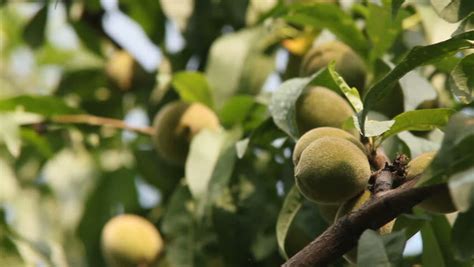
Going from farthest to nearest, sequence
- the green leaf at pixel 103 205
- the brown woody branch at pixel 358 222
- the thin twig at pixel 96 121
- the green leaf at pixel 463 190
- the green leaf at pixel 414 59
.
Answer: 1. the green leaf at pixel 103 205
2. the thin twig at pixel 96 121
3. the green leaf at pixel 414 59
4. the brown woody branch at pixel 358 222
5. the green leaf at pixel 463 190

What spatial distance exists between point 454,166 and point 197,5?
1.14 meters

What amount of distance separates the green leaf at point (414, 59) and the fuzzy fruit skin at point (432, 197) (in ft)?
0.26

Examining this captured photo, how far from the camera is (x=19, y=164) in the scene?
213 cm

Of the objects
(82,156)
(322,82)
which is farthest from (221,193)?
(82,156)

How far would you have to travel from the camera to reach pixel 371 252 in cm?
90

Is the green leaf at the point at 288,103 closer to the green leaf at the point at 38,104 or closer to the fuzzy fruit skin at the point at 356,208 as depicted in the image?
the fuzzy fruit skin at the point at 356,208

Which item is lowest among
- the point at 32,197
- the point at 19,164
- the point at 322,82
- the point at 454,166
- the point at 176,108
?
the point at 32,197

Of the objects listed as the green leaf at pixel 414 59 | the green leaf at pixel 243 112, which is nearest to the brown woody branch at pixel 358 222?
the green leaf at pixel 414 59

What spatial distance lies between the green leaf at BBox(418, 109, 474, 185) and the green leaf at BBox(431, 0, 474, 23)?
7.5 inches

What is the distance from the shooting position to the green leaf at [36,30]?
6.97 feet

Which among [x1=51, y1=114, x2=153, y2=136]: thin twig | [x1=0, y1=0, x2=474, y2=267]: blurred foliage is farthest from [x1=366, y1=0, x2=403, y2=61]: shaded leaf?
[x1=51, y1=114, x2=153, y2=136]: thin twig

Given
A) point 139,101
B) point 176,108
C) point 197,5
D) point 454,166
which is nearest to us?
point 454,166

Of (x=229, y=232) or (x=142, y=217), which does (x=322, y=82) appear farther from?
(x=142, y=217)

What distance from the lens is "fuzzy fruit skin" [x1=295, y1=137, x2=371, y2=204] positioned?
982 millimetres
